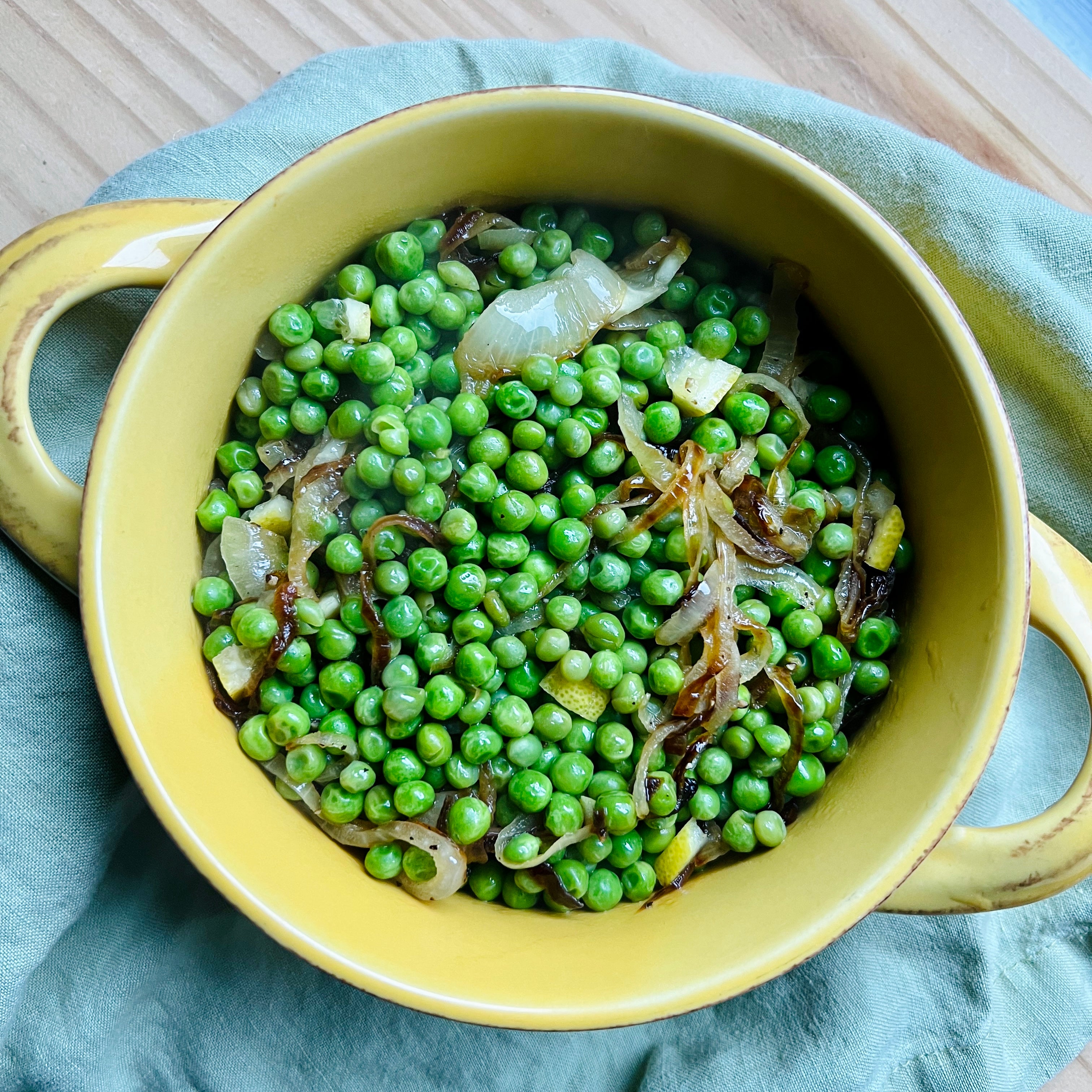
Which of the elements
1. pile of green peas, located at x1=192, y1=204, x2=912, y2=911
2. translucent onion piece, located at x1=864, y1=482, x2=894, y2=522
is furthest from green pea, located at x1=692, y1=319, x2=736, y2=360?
translucent onion piece, located at x1=864, y1=482, x2=894, y2=522

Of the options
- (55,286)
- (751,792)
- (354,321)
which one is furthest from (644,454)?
(55,286)

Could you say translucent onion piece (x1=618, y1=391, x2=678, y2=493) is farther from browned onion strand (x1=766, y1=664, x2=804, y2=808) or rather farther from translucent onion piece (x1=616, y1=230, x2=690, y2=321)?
browned onion strand (x1=766, y1=664, x2=804, y2=808)

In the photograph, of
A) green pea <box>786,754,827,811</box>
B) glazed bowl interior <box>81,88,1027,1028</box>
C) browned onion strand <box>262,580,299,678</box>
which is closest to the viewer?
glazed bowl interior <box>81,88,1027,1028</box>

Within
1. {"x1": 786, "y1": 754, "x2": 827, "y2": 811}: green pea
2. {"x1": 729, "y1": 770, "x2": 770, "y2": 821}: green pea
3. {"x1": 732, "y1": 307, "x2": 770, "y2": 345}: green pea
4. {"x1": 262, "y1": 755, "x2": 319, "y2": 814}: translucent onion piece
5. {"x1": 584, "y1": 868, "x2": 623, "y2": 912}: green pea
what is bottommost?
{"x1": 262, "y1": 755, "x2": 319, "y2": 814}: translucent onion piece

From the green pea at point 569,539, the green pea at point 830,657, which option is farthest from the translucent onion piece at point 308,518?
the green pea at point 830,657

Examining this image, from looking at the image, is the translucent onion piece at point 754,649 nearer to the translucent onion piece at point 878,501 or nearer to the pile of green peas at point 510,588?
the pile of green peas at point 510,588

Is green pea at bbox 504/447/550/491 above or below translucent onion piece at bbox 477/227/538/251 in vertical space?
below
